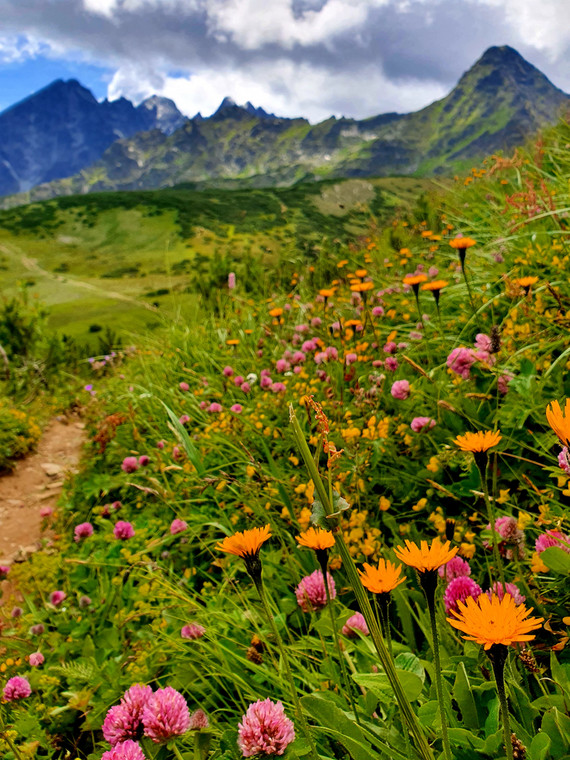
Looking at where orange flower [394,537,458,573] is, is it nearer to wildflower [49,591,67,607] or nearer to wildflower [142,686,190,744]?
wildflower [142,686,190,744]

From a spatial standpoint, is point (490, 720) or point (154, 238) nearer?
point (490, 720)

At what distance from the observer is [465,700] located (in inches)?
40.1

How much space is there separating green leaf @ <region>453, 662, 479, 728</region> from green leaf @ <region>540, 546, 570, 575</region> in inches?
12.2

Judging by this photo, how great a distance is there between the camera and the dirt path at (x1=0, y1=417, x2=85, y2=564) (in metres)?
3.92

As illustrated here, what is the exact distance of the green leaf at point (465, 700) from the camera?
101 cm

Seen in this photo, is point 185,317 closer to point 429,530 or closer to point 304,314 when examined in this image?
point 304,314

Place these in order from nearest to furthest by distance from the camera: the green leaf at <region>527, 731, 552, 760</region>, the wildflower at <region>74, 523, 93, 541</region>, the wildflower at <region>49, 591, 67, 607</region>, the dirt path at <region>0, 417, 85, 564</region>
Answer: the green leaf at <region>527, 731, 552, 760</region>
the wildflower at <region>49, 591, 67, 607</region>
the wildflower at <region>74, 523, 93, 541</region>
the dirt path at <region>0, 417, 85, 564</region>

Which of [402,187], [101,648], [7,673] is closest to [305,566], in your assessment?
[101,648]

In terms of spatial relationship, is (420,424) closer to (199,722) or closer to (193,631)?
(193,631)

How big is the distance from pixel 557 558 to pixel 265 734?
28.1 inches

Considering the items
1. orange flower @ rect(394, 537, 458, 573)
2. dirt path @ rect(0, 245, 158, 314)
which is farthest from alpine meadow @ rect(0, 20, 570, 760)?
dirt path @ rect(0, 245, 158, 314)

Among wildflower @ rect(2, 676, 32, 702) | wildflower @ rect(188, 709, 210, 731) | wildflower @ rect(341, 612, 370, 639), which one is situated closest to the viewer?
wildflower @ rect(188, 709, 210, 731)

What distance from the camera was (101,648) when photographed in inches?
80.7

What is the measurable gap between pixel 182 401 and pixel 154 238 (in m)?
133
